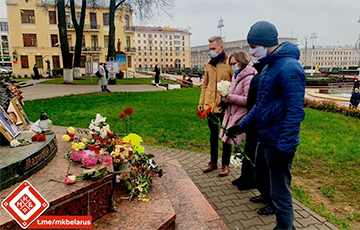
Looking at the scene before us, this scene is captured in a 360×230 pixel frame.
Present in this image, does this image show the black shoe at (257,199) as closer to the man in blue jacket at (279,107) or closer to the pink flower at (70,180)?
the man in blue jacket at (279,107)

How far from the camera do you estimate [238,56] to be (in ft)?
11.6

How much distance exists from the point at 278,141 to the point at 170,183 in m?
1.69

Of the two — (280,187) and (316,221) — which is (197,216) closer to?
(280,187)

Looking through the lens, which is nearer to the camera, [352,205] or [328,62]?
[352,205]

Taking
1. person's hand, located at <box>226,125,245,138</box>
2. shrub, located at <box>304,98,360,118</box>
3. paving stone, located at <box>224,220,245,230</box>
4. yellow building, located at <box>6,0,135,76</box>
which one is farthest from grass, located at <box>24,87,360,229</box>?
yellow building, located at <box>6,0,135,76</box>

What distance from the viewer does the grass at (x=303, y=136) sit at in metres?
3.74

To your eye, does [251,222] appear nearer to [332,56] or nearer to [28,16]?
[28,16]

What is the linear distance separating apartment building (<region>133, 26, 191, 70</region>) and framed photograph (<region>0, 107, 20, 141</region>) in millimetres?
105189

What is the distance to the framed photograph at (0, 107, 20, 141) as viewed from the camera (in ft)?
9.64

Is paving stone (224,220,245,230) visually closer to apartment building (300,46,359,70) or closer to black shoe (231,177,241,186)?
black shoe (231,177,241,186)

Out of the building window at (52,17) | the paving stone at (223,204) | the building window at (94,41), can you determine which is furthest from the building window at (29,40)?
the paving stone at (223,204)

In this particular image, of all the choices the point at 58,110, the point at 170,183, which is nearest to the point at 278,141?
the point at 170,183


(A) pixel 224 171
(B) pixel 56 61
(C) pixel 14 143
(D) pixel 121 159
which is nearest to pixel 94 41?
(B) pixel 56 61

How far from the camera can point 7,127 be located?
3.09m
